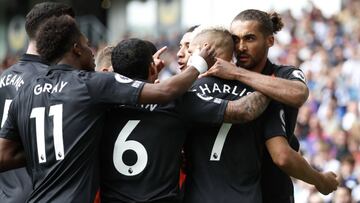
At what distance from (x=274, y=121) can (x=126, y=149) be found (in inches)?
37.2

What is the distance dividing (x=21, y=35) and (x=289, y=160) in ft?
72.9

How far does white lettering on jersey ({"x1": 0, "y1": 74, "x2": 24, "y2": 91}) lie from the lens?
261 inches

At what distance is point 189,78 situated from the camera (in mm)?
5660

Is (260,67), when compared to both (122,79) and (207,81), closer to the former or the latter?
(207,81)

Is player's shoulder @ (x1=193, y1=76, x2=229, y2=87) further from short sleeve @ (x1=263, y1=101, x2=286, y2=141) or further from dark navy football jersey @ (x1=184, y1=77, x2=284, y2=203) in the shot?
short sleeve @ (x1=263, y1=101, x2=286, y2=141)

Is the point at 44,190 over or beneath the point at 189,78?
beneath

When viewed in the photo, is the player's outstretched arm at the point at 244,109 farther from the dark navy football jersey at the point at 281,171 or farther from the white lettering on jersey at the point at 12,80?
the white lettering on jersey at the point at 12,80

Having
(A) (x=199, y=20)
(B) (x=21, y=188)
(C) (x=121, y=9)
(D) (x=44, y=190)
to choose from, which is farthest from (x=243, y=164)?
(C) (x=121, y=9)

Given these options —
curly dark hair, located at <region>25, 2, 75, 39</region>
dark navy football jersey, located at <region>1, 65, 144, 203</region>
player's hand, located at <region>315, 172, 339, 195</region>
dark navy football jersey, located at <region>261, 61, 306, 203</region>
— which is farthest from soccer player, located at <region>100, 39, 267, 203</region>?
curly dark hair, located at <region>25, 2, 75, 39</region>

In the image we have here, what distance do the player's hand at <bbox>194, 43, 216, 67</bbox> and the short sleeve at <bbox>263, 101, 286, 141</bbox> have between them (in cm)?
48

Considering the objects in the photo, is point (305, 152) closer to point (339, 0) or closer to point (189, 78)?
point (339, 0)

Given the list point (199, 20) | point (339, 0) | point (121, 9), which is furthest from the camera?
point (121, 9)

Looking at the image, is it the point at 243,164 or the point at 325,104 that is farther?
the point at 325,104

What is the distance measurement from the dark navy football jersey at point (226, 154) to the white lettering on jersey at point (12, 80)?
1.40 meters
